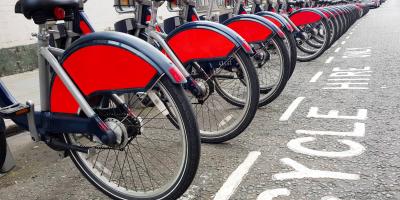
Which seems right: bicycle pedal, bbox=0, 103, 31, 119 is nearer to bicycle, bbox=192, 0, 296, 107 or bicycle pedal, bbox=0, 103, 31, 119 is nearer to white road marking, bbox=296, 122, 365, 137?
bicycle, bbox=192, 0, 296, 107

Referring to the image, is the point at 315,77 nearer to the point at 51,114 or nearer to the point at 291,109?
the point at 291,109

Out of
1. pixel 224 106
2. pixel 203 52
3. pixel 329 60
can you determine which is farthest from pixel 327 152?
pixel 329 60

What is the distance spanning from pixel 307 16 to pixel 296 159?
5123 mm

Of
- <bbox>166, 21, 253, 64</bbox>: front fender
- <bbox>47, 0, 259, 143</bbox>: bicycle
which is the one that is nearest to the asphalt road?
<bbox>47, 0, 259, 143</bbox>: bicycle

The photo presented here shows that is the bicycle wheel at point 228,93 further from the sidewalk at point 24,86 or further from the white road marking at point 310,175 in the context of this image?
the sidewalk at point 24,86

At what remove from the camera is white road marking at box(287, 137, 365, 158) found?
10.8 feet

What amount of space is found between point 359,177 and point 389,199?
0.35 meters

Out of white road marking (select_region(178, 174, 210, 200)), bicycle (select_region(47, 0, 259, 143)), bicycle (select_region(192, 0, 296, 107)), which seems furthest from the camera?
bicycle (select_region(192, 0, 296, 107))

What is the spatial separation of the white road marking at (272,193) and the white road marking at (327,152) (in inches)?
28.7

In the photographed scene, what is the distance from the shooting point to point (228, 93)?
4.59 meters

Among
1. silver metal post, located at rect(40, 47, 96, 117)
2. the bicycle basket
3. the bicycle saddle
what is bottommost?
silver metal post, located at rect(40, 47, 96, 117)

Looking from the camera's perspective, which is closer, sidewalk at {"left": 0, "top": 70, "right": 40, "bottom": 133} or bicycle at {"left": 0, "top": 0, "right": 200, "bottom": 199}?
bicycle at {"left": 0, "top": 0, "right": 200, "bottom": 199}

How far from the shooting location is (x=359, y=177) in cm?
288

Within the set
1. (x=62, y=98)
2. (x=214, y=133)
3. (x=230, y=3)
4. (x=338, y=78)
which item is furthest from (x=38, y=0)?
(x=338, y=78)
